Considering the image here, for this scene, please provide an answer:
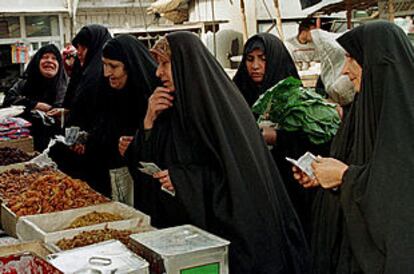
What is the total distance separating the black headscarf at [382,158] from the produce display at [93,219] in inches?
46.8

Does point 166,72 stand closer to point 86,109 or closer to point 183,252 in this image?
point 183,252

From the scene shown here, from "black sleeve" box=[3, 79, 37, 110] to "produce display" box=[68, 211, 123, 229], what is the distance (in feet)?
10.3

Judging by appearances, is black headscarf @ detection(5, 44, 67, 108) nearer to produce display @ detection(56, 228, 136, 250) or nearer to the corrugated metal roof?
produce display @ detection(56, 228, 136, 250)

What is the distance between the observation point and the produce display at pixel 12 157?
14.8 ft

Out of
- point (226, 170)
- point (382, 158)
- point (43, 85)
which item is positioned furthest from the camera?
point (43, 85)

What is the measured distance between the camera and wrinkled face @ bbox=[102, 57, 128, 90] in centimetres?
374

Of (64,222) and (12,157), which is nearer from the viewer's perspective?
(64,222)

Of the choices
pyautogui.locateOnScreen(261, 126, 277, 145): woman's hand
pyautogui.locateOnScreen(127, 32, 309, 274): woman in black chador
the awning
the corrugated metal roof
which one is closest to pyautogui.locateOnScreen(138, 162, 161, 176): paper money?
pyautogui.locateOnScreen(127, 32, 309, 274): woman in black chador

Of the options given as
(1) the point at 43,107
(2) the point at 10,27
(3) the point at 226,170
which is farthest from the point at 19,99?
(2) the point at 10,27

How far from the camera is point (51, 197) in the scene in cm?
318

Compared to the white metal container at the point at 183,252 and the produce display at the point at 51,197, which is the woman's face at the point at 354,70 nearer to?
the white metal container at the point at 183,252

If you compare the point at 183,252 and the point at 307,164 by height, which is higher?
the point at 307,164

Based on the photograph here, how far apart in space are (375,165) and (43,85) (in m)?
4.49

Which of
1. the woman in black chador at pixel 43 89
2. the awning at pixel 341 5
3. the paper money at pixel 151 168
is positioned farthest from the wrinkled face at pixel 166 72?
the awning at pixel 341 5
